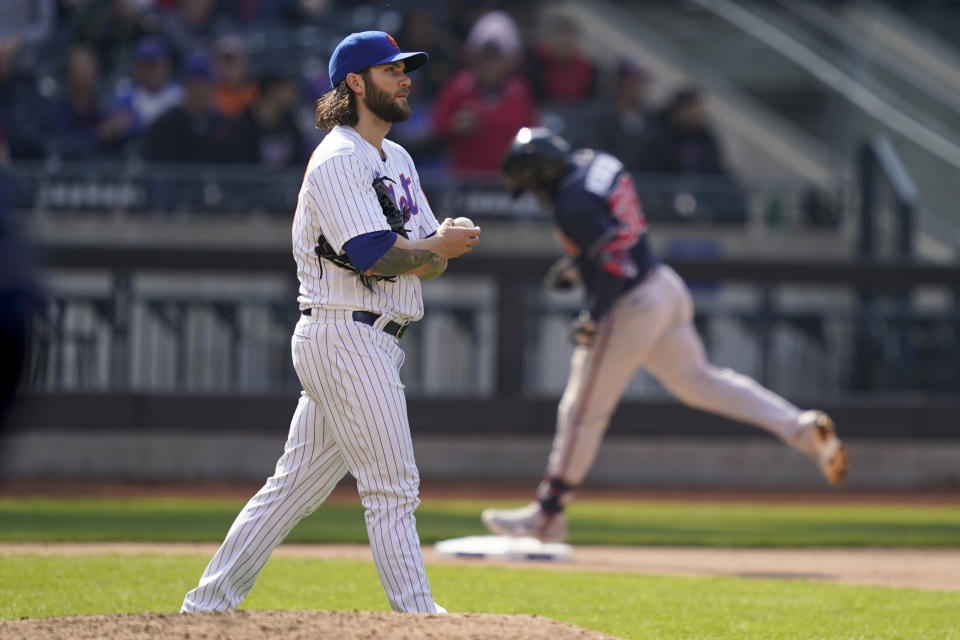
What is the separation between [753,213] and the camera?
47.3 ft

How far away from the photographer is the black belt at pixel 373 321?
5.02 metres

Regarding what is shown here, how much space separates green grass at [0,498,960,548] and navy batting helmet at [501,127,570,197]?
2056 millimetres

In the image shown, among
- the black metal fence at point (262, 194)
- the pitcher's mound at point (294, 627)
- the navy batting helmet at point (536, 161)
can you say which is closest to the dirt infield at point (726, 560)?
the navy batting helmet at point (536, 161)

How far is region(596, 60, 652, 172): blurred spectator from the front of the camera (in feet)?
48.7

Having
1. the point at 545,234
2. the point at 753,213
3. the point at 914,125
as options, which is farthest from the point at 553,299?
the point at 914,125

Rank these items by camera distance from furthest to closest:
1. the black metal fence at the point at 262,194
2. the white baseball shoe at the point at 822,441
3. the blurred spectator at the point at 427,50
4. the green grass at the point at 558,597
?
the blurred spectator at the point at 427,50
the black metal fence at the point at 262,194
the white baseball shoe at the point at 822,441
the green grass at the point at 558,597

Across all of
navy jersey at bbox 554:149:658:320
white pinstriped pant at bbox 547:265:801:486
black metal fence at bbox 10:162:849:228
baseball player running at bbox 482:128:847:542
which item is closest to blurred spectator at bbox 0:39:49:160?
black metal fence at bbox 10:162:849:228

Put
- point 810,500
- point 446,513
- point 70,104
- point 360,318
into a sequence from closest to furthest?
point 360,318
point 446,513
point 810,500
point 70,104

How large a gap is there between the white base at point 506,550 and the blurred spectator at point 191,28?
9.13 meters

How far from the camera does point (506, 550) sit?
800 cm

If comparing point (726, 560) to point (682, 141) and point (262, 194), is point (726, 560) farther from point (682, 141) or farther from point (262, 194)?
point (682, 141)

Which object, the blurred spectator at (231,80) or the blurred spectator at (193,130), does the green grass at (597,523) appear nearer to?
the blurred spectator at (193,130)

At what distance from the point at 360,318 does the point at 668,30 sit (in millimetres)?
14393

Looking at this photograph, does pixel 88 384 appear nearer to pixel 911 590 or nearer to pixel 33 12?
pixel 33 12
